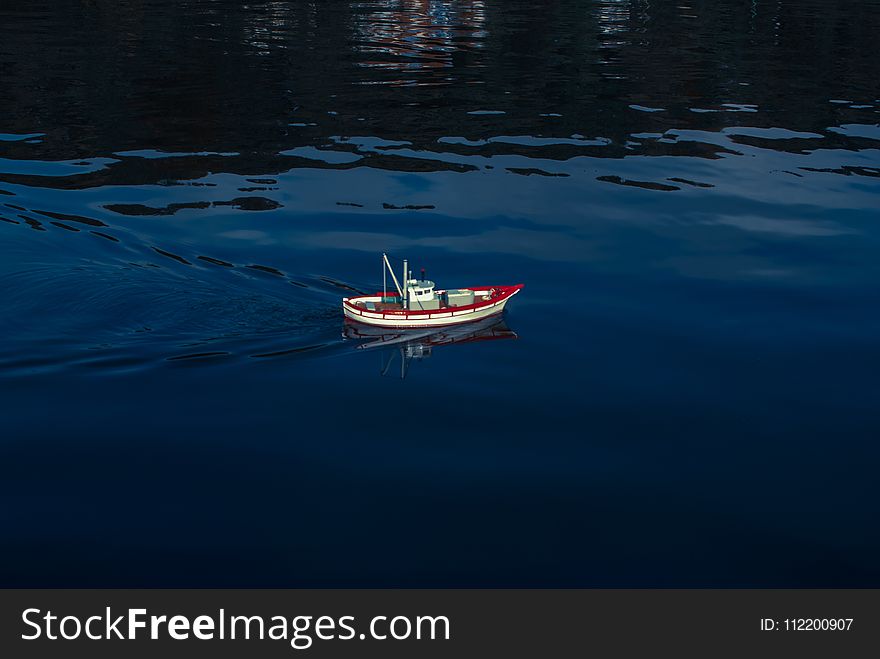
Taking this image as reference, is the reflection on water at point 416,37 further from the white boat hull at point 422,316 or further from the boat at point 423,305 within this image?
the white boat hull at point 422,316

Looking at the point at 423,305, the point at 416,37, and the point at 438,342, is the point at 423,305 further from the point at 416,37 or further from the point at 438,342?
the point at 416,37

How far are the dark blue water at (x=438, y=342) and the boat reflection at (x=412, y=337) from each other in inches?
12.4

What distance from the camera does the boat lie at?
61312mm

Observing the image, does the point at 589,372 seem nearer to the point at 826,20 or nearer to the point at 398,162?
the point at 398,162

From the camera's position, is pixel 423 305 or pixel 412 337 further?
pixel 423 305

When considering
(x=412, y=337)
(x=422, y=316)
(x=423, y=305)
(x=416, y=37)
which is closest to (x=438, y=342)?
(x=412, y=337)

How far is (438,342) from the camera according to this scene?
6131cm

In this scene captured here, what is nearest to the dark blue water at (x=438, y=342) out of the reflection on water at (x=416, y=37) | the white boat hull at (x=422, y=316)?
the white boat hull at (x=422, y=316)

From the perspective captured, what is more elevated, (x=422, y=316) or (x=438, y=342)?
(x=422, y=316)

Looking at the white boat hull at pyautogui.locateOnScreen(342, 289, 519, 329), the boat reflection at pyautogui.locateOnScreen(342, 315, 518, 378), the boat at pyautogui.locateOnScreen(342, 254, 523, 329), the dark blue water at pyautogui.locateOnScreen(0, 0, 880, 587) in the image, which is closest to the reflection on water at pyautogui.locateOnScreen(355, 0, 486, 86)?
the dark blue water at pyautogui.locateOnScreen(0, 0, 880, 587)

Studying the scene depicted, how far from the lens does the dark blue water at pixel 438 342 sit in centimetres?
4316

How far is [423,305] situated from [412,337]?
214 cm

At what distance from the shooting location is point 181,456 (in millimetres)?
48625

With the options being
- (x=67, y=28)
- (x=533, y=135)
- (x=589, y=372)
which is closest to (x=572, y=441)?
(x=589, y=372)
